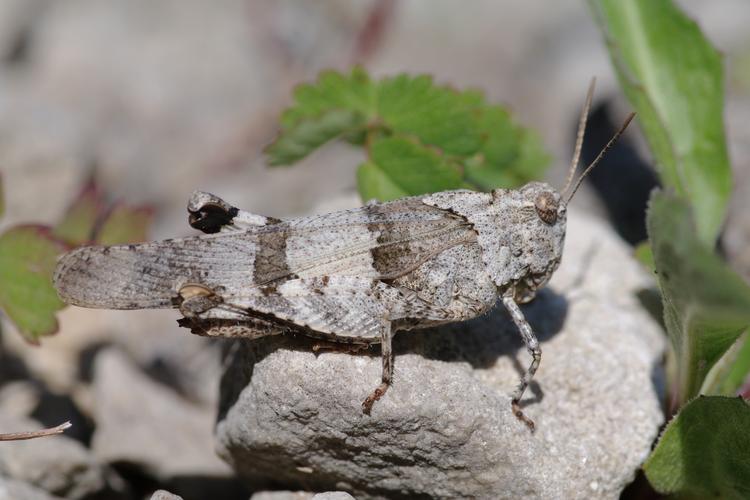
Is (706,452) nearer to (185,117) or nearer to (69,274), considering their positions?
(69,274)

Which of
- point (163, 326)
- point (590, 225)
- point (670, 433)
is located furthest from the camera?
point (163, 326)

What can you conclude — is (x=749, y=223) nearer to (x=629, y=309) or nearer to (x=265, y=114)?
(x=629, y=309)

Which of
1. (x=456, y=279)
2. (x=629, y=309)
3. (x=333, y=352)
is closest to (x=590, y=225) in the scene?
(x=629, y=309)

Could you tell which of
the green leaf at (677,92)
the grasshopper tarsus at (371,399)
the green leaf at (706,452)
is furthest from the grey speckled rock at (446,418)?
the green leaf at (677,92)

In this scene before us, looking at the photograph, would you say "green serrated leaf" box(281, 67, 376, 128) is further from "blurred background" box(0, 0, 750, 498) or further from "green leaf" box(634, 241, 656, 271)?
"green leaf" box(634, 241, 656, 271)

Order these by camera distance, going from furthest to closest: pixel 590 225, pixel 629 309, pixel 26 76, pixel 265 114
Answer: pixel 26 76, pixel 265 114, pixel 590 225, pixel 629 309

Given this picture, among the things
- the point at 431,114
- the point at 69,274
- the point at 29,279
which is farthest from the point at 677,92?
the point at 29,279

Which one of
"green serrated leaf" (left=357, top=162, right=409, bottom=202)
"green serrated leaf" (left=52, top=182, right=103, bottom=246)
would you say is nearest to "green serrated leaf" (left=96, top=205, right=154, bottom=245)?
"green serrated leaf" (left=52, top=182, right=103, bottom=246)
